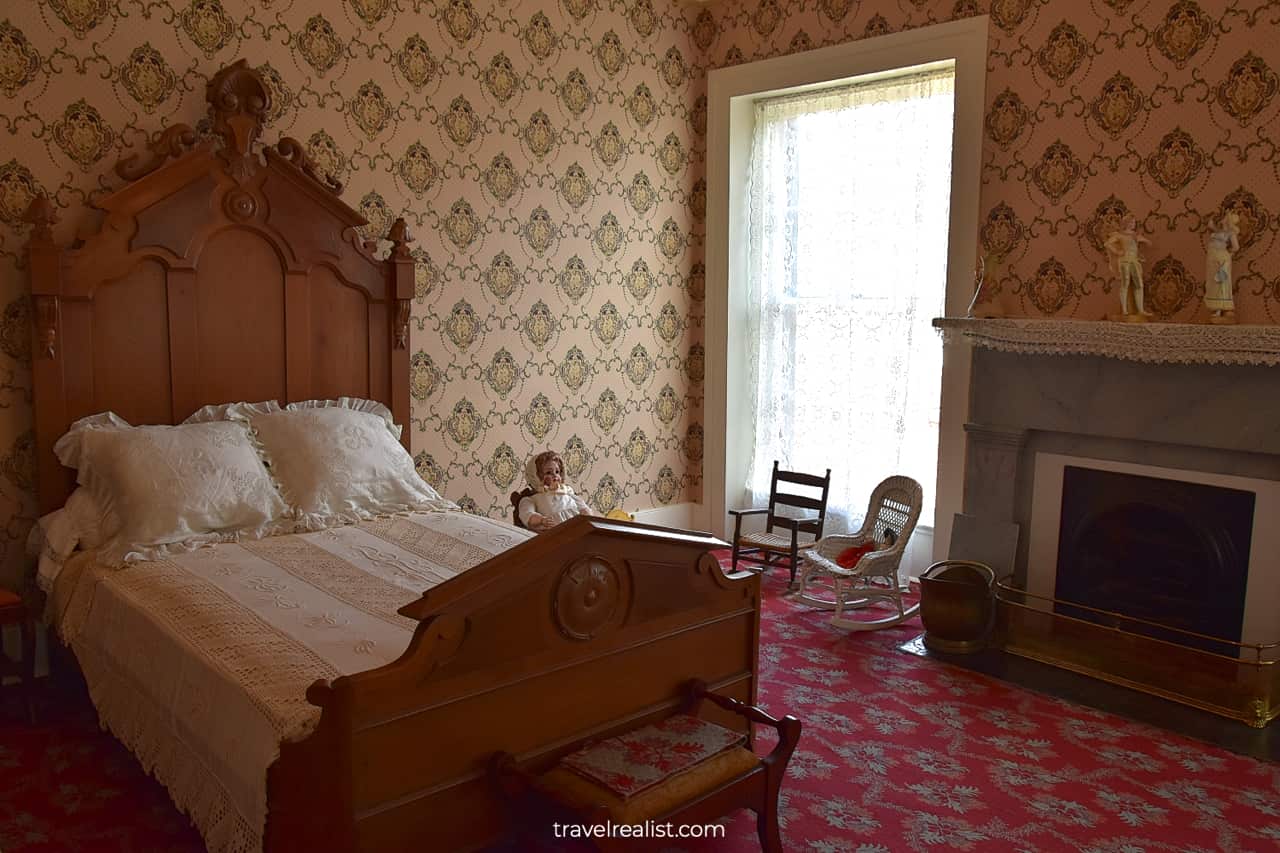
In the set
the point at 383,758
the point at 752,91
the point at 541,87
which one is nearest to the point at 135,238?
the point at 541,87

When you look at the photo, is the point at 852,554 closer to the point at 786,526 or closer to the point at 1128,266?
the point at 786,526

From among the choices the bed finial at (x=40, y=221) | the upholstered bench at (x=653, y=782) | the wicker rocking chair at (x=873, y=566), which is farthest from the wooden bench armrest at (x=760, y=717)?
the bed finial at (x=40, y=221)

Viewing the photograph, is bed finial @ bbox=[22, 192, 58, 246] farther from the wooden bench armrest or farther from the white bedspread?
the wooden bench armrest

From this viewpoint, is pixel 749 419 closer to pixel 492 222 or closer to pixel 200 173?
pixel 492 222

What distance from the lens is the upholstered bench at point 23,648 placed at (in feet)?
11.0

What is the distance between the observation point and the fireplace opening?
404cm

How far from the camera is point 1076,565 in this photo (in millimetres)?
4477

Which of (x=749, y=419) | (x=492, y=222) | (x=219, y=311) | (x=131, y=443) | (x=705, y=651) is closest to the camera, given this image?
(x=705, y=651)

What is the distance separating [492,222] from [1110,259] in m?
2.81

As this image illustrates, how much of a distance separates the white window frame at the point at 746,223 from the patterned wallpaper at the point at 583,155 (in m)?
0.09

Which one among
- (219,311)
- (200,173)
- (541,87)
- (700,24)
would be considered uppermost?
(700,24)

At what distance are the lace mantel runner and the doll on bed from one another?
1.86 m

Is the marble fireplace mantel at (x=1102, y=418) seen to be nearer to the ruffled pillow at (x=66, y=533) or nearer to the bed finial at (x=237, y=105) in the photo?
the bed finial at (x=237, y=105)

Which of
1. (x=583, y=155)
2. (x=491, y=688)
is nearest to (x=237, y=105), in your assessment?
(x=583, y=155)
